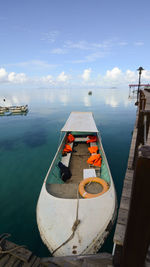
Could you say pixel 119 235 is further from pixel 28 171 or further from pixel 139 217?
pixel 28 171

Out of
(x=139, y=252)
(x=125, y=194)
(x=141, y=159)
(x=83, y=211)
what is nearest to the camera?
(x=141, y=159)

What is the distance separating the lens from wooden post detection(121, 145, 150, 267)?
1650mm

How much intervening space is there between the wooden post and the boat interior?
4.45 metres

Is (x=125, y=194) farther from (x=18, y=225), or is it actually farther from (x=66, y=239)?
(x=18, y=225)

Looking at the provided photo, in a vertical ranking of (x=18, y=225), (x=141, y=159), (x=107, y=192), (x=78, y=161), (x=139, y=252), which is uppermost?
(x=141, y=159)

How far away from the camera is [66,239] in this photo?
16.4 ft

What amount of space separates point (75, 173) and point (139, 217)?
8.41 meters

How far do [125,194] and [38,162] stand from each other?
40.4 feet

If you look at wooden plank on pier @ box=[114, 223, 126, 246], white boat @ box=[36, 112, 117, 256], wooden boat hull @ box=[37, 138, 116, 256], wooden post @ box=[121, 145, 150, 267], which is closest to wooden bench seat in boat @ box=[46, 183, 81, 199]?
white boat @ box=[36, 112, 117, 256]

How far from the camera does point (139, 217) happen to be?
1931 millimetres

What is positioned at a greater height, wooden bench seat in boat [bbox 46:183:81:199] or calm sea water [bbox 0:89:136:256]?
wooden bench seat in boat [bbox 46:183:81:199]

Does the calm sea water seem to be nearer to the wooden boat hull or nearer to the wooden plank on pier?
the wooden boat hull

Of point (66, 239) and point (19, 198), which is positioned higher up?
point (66, 239)

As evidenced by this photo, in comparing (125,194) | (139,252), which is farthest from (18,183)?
(139,252)
